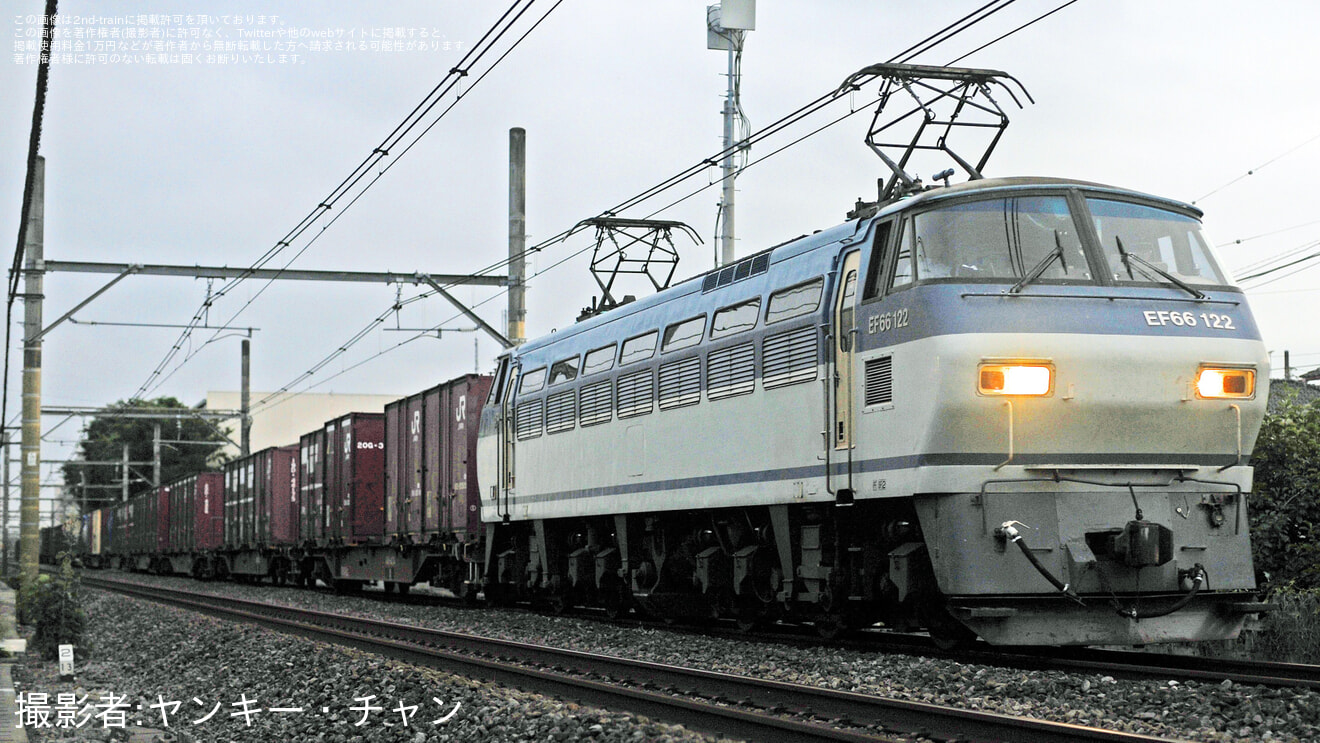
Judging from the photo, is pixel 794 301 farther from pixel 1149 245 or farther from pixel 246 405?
pixel 246 405

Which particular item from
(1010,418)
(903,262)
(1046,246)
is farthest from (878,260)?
(1010,418)

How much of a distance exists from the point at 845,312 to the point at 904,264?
810 mm

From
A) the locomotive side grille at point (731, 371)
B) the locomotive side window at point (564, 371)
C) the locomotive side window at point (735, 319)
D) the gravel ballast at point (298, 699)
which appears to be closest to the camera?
the gravel ballast at point (298, 699)

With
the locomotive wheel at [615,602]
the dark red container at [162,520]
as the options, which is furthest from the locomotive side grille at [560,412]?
the dark red container at [162,520]

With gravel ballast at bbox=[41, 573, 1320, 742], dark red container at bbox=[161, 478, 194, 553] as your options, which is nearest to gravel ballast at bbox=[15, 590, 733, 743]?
gravel ballast at bbox=[41, 573, 1320, 742]

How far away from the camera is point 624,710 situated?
9680 mm

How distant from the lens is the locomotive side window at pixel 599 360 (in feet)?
53.7

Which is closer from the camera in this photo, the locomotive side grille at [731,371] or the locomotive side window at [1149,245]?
the locomotive side window at [1149,245]

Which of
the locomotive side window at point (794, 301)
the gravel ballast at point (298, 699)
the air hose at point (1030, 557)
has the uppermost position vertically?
the locomotive side window at point (794, 301)

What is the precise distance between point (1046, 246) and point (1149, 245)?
2.99 ft

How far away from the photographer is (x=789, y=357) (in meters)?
12.5

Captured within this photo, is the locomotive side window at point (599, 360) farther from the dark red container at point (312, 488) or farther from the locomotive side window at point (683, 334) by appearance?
the dark red container at point (312, 488)

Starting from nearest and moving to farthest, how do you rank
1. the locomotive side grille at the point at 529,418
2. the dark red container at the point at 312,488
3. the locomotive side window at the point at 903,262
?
the locomotive side window at the point at 903,262
the locomotive side grille at the point at 529,418
the dark red container at the point at 312,488

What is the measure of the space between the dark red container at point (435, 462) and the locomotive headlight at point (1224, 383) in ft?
42.2
